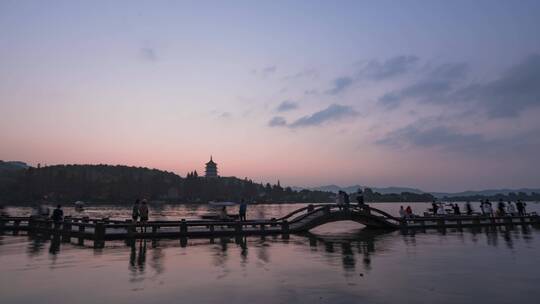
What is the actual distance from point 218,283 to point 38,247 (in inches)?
480

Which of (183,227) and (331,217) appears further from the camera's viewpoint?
(331,217)

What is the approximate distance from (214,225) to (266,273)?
12411 mm

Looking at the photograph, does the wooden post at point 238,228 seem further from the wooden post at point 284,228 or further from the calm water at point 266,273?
the calm water at point 266,273

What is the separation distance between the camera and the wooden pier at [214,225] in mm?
21906

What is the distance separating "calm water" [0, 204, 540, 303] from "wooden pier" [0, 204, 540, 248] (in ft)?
7.75

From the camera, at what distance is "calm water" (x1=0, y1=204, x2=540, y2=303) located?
9531 mm

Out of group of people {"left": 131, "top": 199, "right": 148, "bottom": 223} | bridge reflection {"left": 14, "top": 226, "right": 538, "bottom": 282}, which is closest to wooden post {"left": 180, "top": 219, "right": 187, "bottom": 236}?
bridge reflection {"left": 14, "top": 226, "right": 538, "bottom": 282}

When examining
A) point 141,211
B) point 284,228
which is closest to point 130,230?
point 141,211

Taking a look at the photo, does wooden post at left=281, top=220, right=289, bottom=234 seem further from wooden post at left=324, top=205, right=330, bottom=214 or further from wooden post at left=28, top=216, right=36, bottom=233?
wooden post at left=28, top=216, right=36, bottom=233

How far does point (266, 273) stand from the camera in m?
12.5

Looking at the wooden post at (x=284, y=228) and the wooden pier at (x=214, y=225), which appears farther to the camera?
the wooden post at (x=284, y=228)

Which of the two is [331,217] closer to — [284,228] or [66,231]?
[284,228]

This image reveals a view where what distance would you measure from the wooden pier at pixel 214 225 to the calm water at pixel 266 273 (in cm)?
236

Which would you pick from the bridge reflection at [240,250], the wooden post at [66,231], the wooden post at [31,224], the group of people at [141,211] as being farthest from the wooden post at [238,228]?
the wooden post at [31,224]
